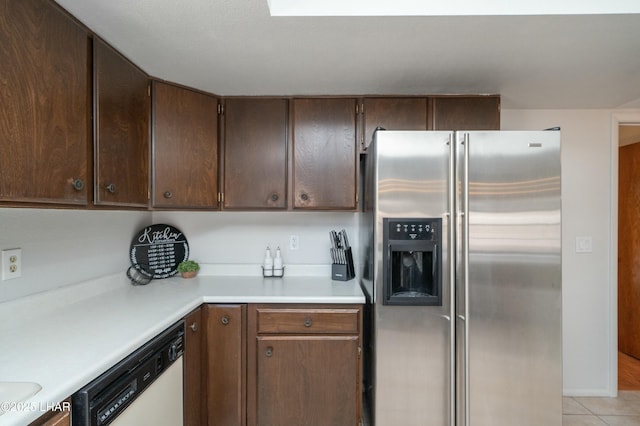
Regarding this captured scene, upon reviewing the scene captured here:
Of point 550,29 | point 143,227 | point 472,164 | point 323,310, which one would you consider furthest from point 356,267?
point 550,29

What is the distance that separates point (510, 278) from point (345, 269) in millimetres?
935

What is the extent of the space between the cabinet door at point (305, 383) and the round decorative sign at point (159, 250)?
91cm

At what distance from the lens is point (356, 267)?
222 centimetres

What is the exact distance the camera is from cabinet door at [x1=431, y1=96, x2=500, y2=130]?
1.82 metres

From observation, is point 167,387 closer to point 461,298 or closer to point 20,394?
point 20,394

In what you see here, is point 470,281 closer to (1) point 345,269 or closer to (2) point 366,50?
(1) point 345,269

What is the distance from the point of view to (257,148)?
1.89 m

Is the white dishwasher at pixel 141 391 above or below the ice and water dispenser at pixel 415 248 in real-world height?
below

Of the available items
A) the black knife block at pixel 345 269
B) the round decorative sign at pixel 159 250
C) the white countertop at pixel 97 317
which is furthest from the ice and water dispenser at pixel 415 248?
the round decorative sign at pixel 159 250

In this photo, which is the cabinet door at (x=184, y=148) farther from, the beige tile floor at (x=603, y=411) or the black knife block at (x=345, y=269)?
the beige tile floor at (x=603, y=411)

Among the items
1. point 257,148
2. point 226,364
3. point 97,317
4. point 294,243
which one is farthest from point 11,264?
point 294,243

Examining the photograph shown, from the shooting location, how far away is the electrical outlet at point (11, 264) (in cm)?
118

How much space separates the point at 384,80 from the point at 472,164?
0.67m

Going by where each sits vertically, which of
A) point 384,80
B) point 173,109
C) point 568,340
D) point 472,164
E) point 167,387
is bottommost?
point 568,340
